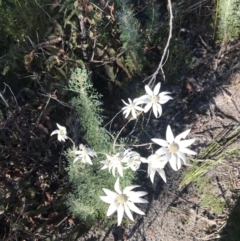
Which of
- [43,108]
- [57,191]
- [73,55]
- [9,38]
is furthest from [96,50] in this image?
[57,191]

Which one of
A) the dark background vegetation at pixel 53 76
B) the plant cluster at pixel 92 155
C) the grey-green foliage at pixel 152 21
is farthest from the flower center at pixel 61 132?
the grey-green foliage at pixel 152 21

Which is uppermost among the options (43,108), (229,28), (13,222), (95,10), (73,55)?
(229,28)

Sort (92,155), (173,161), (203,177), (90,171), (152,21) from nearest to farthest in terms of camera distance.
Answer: (173,161), (92,155), (90,171), (203,177), (152,21)

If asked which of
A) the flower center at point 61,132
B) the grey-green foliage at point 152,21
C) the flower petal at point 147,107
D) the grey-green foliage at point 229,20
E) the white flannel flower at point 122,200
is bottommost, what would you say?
the white flannel flower at point 122,200

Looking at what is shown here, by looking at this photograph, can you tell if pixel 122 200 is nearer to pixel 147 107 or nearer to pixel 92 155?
pixel 92 155

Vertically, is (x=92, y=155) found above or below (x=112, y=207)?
above

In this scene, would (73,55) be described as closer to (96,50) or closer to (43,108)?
(96,50)

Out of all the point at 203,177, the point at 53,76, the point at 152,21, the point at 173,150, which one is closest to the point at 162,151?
the point at 173,150

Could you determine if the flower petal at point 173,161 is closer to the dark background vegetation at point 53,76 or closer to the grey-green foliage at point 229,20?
the dark background vegetation at point 53,76
